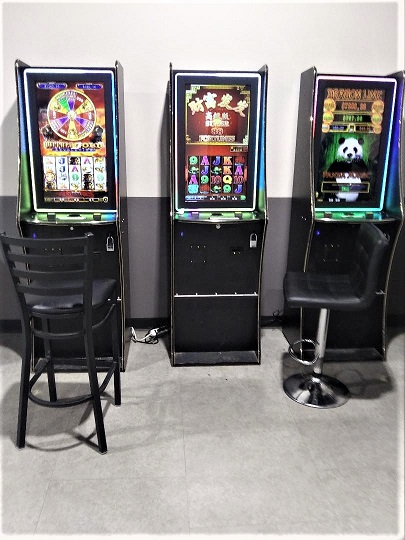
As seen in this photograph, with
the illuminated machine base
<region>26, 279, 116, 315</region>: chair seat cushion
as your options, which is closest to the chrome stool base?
the illuminated machine base

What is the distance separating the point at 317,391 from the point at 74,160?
2177 millimetres

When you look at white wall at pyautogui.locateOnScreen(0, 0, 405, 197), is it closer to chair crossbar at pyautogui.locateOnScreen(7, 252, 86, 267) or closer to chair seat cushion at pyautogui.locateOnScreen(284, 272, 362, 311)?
chair seat cushion at pyautogui.locateOnScreen(284, 272, 362, 311)

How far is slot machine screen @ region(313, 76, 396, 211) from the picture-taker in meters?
3.25

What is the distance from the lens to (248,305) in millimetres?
3521

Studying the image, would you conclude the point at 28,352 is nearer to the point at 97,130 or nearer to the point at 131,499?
the point at 131,499

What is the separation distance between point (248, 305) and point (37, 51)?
91.6 inches

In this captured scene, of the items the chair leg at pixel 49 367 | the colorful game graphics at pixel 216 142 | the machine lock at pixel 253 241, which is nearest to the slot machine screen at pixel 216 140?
the colorful game graphics at pixel 216 142

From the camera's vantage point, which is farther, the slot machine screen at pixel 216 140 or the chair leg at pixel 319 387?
the slot machine screen at pixel 216 140

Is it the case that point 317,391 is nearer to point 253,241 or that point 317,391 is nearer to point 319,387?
point 319,387

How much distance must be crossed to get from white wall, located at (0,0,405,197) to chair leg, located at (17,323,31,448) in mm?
1614

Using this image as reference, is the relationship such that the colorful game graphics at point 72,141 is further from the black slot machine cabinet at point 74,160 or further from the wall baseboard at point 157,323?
the wall baseboard at point 157,323

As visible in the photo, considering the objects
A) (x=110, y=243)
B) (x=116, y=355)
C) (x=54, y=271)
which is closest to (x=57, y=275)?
(x=54, y=271)

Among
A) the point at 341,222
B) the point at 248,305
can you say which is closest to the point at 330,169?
the point at 341,222

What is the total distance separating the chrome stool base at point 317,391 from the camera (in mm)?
3043
